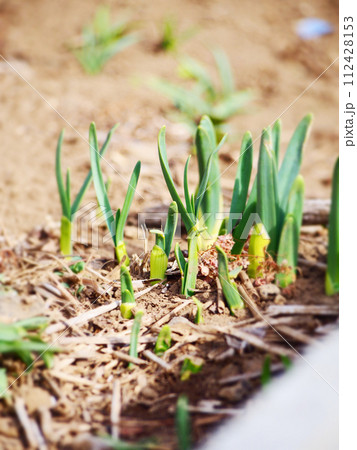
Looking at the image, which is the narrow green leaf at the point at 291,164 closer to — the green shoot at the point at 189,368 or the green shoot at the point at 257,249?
the green shoot at the point at 257,249

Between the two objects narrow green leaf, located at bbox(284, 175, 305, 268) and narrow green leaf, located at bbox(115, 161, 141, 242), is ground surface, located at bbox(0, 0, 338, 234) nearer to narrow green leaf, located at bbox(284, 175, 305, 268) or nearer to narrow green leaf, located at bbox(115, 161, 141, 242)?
narrow green leaf, located at bbox(115, 161, 141, 242)

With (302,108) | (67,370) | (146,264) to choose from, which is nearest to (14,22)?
(302,108)

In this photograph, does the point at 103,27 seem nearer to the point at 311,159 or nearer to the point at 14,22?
the point at 14,22

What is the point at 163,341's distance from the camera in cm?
119

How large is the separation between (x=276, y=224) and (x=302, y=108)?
178 cm

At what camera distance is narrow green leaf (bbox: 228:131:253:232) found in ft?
4.40

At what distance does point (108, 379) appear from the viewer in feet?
3.77

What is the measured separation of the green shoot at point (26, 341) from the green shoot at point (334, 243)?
27.3 inches

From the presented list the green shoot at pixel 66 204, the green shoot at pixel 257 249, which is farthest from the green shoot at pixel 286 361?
the green shoot at pixel 66 204

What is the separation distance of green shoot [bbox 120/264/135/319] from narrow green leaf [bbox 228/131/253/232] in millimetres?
365

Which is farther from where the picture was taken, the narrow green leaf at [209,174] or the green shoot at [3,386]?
the narrow green leaf at [209,174]

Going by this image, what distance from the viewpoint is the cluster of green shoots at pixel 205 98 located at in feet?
8.57

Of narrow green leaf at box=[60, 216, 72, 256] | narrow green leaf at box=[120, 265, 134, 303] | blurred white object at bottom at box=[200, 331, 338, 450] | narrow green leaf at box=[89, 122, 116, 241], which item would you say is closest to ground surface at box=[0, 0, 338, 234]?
narrow green leaf at box=[60, 216, 72, 256]

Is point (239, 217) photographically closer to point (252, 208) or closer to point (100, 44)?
point (252, 208)
